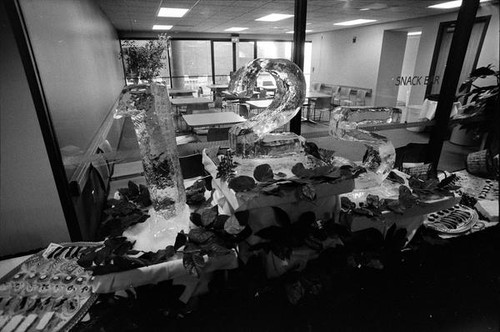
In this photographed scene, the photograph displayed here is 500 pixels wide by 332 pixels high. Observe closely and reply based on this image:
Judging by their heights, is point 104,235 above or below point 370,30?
below

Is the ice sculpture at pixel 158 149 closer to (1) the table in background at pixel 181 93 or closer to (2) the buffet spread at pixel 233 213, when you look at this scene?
(2) the buffet spread at pixel 233 213

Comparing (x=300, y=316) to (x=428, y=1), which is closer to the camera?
(x=300, y=316)

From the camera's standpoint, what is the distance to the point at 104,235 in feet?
3.10

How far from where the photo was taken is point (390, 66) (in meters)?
7.44

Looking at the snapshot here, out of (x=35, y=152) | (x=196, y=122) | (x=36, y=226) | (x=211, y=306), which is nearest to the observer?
(x=211, y=306)

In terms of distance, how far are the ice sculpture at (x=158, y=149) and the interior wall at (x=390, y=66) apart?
7517 mm

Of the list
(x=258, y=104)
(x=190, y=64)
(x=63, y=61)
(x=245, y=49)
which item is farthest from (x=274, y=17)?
(x=63, y=61)

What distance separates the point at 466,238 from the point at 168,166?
1.16 metres

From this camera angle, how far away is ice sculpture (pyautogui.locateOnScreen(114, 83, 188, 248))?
84 centimetres

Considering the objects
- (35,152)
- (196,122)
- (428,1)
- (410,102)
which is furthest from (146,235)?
(410,102)

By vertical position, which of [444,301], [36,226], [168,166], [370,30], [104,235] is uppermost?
[370,30]

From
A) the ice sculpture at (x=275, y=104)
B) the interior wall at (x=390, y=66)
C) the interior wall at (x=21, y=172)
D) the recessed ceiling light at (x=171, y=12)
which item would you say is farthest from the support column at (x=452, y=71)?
the interior wall at (x=390, y=66)

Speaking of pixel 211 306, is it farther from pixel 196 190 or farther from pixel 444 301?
pixel 444 301

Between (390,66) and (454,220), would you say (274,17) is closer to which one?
(390,66)
